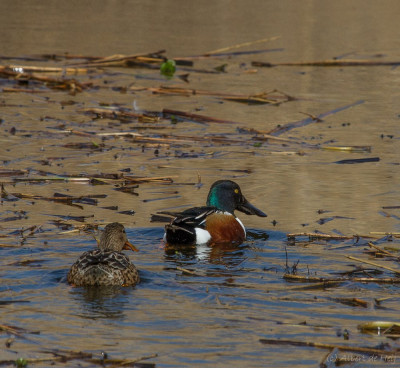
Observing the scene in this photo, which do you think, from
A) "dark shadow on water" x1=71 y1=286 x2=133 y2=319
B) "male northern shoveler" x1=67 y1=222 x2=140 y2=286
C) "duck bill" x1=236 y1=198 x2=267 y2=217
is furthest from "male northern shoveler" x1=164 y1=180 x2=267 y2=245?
"dark shadow on water" x1=71 y1=286 x2=133 y2=319

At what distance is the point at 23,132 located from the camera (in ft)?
43.4

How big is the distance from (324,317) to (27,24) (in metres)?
17.5

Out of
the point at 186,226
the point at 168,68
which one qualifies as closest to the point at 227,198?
the point at 186,226

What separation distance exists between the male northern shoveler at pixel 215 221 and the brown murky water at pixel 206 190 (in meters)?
0.20

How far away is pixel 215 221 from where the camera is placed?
9539mm

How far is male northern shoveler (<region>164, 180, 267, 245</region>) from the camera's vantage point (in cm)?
911

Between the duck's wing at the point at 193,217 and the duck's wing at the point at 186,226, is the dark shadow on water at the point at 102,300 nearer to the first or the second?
the duck's wing at the point at 186,226

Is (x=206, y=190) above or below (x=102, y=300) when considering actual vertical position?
above

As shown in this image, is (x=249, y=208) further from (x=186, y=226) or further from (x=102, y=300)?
(x=102, y=300)

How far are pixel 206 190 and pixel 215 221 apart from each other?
130cm

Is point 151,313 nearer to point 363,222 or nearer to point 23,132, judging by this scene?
point 363,222

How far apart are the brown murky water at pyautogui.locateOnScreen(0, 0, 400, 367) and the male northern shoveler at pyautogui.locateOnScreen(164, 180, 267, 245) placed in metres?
0.20

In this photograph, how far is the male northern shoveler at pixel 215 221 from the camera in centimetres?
911

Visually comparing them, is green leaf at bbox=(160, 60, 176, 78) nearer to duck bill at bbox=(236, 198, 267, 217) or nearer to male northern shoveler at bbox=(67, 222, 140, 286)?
duck bill at bbox=(236, 198, 267, 217)
